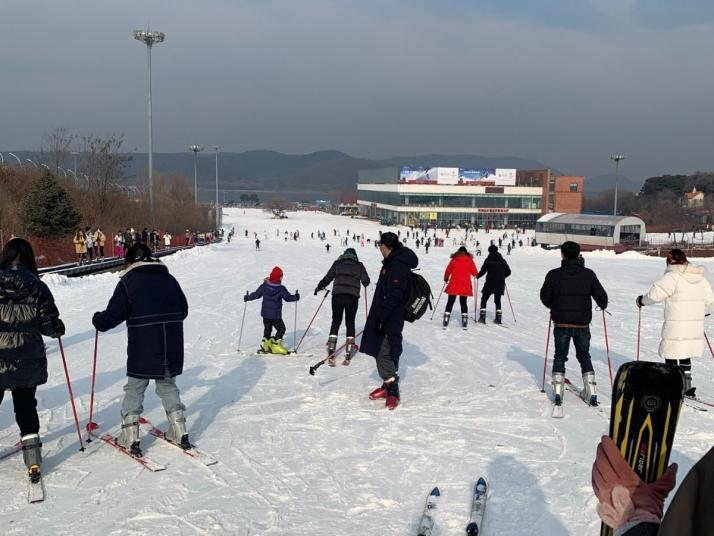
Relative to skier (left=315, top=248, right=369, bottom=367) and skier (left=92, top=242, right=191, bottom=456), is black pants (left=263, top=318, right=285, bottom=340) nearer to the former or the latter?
skier (left=315, top=248, right=369, bottom=367)

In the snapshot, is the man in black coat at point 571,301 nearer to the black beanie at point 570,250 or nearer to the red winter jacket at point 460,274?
the black beanie at point 570,250

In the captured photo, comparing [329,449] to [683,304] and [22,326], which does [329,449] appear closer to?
[22,326]

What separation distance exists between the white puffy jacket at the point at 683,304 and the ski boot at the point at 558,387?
1118mm

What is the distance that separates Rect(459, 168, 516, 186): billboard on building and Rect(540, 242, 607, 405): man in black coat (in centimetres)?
10168

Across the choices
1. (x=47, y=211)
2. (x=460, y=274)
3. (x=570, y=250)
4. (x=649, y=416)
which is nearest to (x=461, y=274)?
(x=460, y=274)

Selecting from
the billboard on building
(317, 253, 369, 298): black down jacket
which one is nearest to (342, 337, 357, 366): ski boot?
(317, 253, 369, 298): black down jacket

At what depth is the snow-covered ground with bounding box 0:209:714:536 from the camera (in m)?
3.93

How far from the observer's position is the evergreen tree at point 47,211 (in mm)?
26672

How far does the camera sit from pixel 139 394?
4820 millimetres

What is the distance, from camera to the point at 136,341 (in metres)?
4.65

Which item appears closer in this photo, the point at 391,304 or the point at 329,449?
the point at 329,449

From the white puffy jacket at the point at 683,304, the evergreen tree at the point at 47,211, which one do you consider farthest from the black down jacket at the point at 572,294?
the evergreen tree at the point at 47,211

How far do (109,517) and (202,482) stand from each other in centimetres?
74

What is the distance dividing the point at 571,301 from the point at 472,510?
9.95ft
